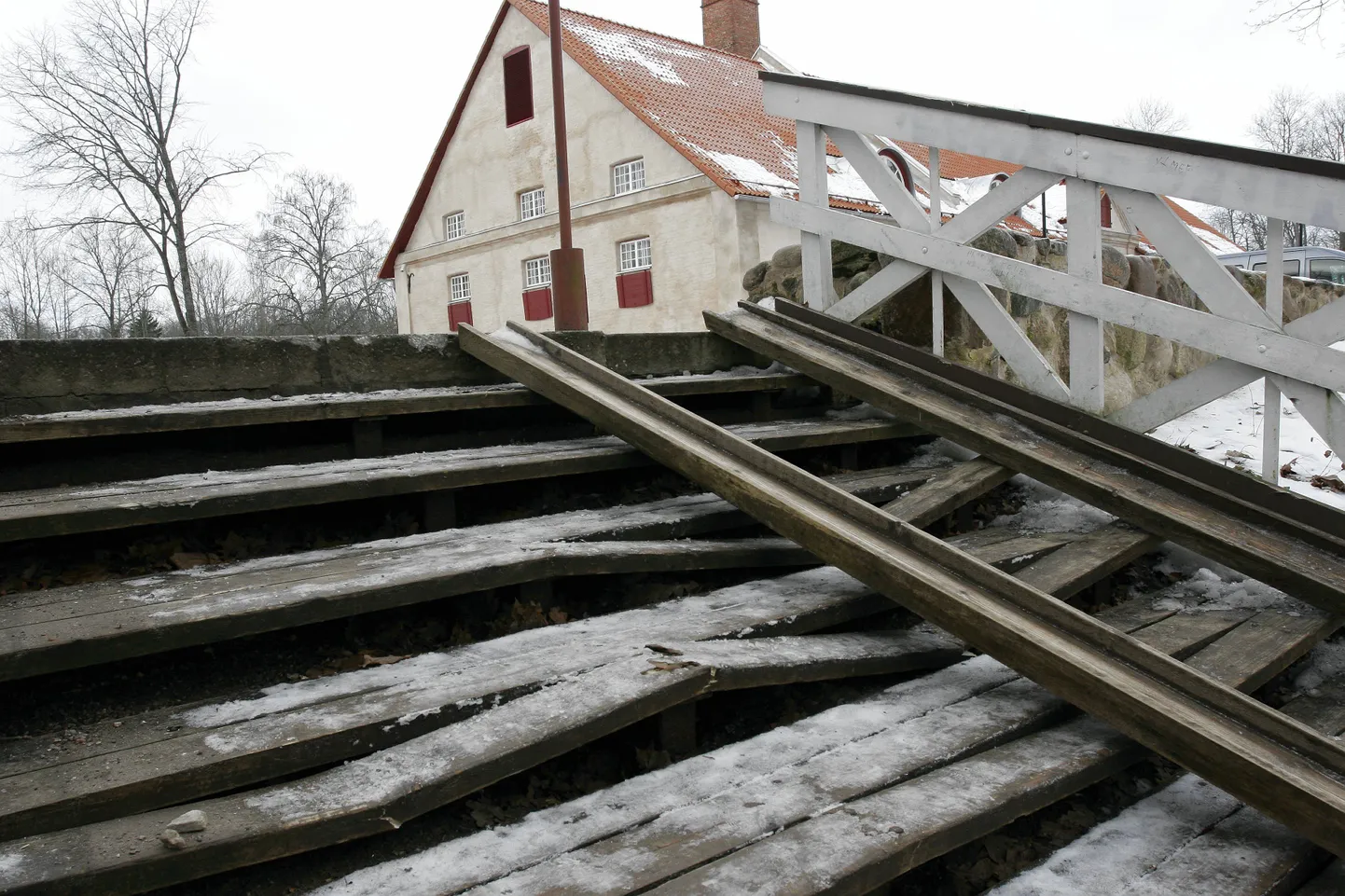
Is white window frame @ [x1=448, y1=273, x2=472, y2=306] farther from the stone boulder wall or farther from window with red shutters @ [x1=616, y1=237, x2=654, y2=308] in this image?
the stone boulder wall

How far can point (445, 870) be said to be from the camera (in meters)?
1.71

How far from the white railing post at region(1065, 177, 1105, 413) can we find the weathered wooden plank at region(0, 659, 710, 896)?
7.94ft

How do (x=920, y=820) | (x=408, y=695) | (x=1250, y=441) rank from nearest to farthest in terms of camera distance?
1. (x=920, y=820)
2. (x=408, y=695)
3. (x=1250, y=441)

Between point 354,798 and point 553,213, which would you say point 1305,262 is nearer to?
point 553,213

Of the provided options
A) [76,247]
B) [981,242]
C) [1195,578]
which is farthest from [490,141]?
[1195,578]

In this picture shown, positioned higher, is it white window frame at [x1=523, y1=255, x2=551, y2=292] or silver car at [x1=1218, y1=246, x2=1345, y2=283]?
white window frame at [x1=523, y1=255, x2=551, y2=292]

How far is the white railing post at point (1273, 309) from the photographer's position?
10.8 feet

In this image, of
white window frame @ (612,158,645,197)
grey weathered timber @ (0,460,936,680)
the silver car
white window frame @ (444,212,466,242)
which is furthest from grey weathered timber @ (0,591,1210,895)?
white window frame @ (444,212,466,242)

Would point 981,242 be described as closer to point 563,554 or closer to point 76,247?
point 563,554

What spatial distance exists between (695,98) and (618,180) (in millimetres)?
2387

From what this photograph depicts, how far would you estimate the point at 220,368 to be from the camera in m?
3.16

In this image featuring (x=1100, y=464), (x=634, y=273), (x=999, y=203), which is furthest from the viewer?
(x=634, y=273)

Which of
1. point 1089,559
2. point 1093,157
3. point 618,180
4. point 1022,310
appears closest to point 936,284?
point 1093,157

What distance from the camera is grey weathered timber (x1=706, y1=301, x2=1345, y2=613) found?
3.10m
